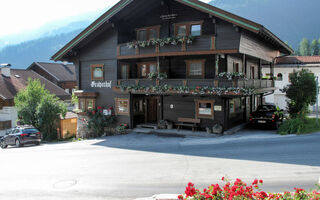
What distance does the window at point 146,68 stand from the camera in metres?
23.9

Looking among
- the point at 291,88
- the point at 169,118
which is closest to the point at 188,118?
the point at 169,118

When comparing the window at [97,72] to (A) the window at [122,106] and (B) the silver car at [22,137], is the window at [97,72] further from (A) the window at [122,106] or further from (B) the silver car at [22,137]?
(B) the silver car at [22,137]

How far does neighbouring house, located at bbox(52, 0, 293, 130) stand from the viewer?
18.5 metres

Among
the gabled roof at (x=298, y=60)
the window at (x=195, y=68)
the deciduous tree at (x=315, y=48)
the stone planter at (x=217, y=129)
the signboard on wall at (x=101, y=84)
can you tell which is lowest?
the stone planter at (x=217, y=129)

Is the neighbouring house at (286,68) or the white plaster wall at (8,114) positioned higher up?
the neighbouring house at (286,68)

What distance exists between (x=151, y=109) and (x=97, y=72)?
5.88 metres

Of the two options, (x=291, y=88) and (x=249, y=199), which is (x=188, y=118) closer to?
(x=291, y=88)

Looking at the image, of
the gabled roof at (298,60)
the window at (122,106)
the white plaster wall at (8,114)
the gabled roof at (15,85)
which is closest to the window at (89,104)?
the window at (122,106)

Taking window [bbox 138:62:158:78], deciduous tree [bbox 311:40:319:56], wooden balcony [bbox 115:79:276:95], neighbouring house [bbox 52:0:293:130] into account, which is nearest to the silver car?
neighbouring house [bbox 52:0:293:130]

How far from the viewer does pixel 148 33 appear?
2319cm

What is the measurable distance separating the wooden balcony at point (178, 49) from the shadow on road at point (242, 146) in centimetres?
586

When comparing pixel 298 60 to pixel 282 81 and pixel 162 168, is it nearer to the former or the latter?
pixel 282 81

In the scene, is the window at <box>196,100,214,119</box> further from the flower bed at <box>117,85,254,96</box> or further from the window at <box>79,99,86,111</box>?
the window at <box>79,99,86,111</box>

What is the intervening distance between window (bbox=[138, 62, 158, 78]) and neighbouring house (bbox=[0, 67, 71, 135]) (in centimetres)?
1902
